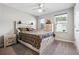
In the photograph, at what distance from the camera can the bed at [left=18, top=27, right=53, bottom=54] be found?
1857 millimetres

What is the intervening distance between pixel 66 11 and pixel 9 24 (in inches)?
64.6

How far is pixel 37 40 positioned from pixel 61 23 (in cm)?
76

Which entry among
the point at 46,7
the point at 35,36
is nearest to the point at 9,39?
the point at 35,36

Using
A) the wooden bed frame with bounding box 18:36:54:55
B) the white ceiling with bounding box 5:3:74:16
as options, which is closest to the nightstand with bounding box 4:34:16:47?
the wooden bed frame with bounding box 18:36:54:55

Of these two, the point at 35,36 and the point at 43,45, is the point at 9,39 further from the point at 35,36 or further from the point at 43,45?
the point at 43,45

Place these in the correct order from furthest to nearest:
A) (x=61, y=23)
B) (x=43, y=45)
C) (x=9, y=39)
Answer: (x=9, y=39), (x=43, y=45), (x=61, y=23)

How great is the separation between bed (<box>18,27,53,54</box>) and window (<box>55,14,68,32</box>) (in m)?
0.24

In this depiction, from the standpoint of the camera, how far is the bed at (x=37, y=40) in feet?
6.09

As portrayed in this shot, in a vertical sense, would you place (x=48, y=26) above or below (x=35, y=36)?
above

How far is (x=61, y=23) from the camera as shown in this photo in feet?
5.74

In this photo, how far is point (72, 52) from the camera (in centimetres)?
170

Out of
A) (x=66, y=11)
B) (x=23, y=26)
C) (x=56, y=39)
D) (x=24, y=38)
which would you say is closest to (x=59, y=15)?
(x=66, y=11)

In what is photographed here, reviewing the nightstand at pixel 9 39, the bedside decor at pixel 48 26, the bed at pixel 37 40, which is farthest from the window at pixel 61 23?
the nightstand at pixel 9 39
